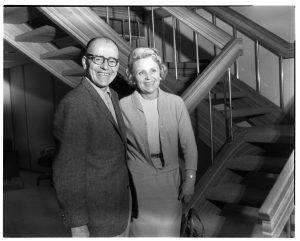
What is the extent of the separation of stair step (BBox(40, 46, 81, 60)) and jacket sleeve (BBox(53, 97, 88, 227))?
1084 millimetres

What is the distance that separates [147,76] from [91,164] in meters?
0.56

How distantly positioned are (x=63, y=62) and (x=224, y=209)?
1.65 m

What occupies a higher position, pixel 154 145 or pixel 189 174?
pixel 154 145

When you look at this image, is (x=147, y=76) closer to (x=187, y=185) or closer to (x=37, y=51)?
(x=187, y=185)

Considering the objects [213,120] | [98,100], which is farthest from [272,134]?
[98,100]

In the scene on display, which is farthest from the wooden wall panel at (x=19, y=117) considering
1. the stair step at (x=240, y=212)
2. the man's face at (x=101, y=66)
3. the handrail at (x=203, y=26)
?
the stair step at (x=240, y=212)

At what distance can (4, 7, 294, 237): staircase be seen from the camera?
2.29m

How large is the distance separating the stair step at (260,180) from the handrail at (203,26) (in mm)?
919

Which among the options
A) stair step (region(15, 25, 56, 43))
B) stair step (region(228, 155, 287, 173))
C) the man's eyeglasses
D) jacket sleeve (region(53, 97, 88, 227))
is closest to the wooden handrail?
stair step (region(15, 25, 56, 43))

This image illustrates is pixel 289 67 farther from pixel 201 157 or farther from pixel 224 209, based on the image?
pixel 224 209

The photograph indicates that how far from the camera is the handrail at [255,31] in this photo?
8.95 ft

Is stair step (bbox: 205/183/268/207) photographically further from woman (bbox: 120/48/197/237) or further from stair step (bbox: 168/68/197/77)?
stair step (bbox: 168/68/197/77)

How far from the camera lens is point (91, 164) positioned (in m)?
1.65

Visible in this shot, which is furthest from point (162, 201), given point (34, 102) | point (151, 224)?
point (34, 102)
